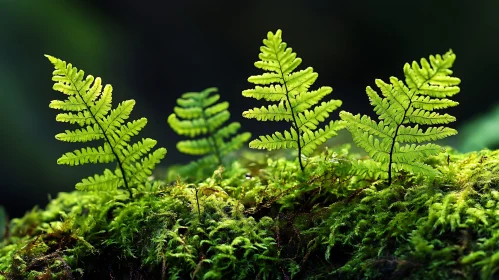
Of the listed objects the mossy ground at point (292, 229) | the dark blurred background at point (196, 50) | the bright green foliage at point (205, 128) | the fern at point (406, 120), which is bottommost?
the mossy ground at point (292, 229)

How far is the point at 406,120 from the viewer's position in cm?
233

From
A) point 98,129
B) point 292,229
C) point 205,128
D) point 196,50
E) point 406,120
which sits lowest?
point 292,229

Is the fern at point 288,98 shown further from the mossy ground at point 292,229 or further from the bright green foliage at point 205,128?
the bright green foliage at point 205,128

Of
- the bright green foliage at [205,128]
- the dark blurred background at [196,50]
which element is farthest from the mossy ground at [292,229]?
the dark blurred background at [196,50]

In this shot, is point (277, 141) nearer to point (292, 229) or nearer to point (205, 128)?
point (292, 229)

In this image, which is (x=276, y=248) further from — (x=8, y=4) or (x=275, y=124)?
(x=8, y=4)

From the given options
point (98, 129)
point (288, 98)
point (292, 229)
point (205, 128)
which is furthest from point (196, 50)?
point (292, 229)

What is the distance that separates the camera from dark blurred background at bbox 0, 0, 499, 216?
8.82 metres

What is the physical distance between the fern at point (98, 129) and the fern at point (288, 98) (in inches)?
26.2

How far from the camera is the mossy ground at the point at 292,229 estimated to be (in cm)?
203

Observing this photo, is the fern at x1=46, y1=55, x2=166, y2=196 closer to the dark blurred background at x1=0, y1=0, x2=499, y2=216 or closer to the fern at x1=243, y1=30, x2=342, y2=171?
the fern at x1=243, y1=30, x2=342, y2=171

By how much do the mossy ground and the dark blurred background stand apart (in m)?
6.43

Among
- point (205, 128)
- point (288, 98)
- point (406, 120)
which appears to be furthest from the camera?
point (205, 128)

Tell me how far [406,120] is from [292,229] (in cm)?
83
